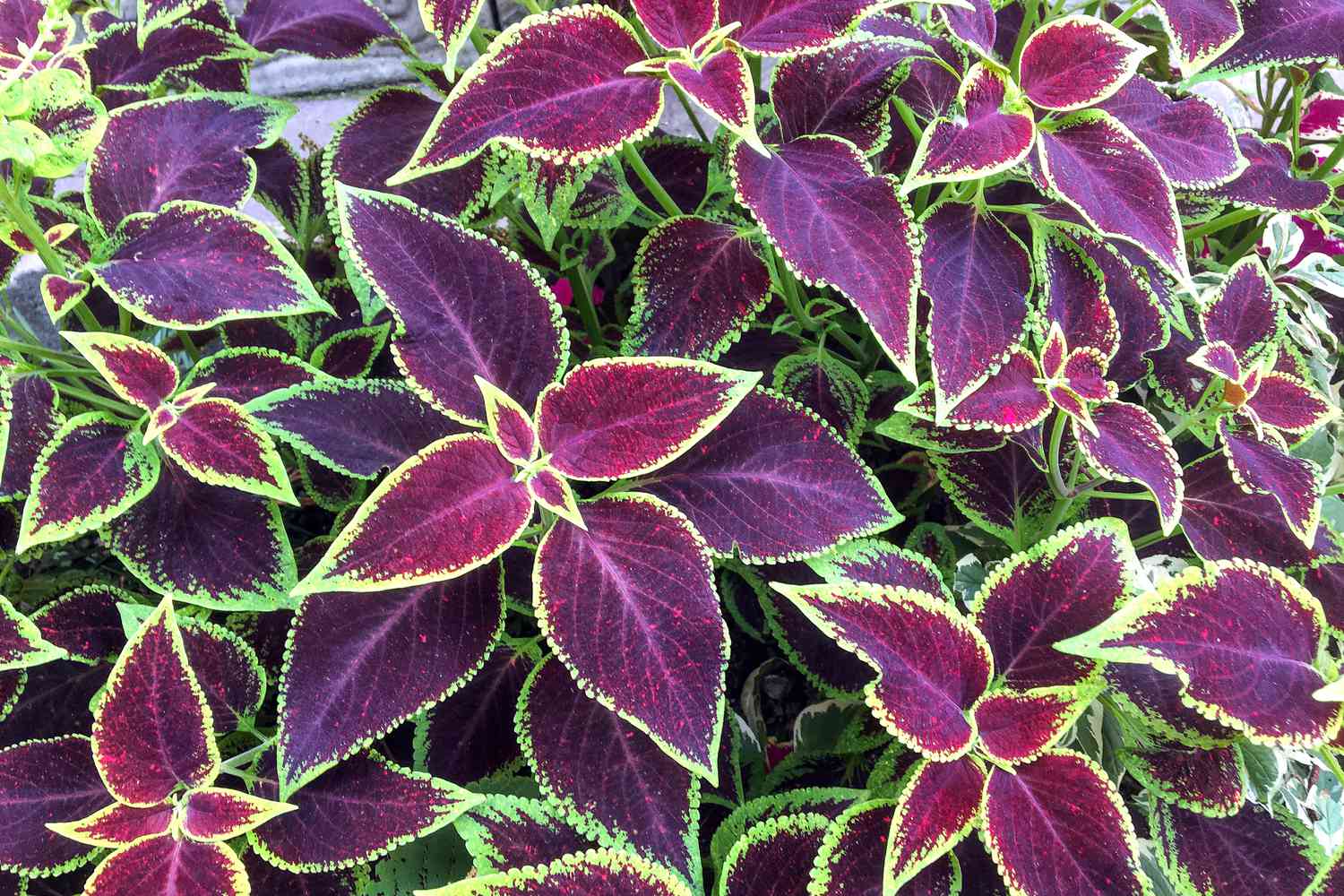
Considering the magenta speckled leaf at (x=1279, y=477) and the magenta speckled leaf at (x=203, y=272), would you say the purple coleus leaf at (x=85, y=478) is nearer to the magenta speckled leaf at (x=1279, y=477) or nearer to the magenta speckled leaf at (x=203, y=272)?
the magenta speckled leaf at (x=203, y=272)

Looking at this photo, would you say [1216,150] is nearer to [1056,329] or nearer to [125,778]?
[1056,329]

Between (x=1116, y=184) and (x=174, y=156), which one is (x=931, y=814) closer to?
(x=1116, y=184)

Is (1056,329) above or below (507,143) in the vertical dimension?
below

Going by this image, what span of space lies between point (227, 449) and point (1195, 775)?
2.39ft

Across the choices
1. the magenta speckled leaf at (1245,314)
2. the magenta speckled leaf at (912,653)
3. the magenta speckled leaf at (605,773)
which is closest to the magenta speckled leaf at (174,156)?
the magenta speckled leaf at (605,773)

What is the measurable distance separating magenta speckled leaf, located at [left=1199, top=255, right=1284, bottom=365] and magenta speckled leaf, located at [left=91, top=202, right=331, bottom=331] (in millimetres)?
707

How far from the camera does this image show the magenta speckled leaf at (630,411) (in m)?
0.65

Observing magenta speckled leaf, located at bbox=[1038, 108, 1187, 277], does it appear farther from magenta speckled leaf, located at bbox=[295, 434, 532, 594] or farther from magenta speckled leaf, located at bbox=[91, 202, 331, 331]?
magenta speckled leaf, located at bbox=[91, 202, 331, 331]

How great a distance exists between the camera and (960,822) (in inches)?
24.4

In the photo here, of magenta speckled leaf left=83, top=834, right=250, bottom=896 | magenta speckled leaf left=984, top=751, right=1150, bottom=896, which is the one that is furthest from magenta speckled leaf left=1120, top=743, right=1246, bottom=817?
magenta speckled leaf left=83, top=834, right=250, bottom=896

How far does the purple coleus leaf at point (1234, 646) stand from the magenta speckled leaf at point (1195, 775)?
112mm

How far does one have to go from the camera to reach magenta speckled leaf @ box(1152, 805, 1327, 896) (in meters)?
0.69

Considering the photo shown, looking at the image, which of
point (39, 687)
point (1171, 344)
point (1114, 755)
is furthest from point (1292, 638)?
point (39, 687)

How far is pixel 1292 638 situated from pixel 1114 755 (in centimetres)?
20
